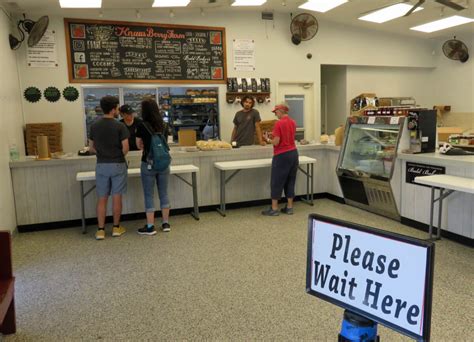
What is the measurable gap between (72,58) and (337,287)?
6.21m

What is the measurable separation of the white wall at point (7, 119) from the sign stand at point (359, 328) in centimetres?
400

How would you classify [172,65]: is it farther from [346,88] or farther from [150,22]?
[346,88]

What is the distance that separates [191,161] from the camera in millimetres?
5637

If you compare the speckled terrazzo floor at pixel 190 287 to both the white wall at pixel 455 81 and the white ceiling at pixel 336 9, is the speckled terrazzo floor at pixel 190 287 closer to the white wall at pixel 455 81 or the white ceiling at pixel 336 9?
the white ceiling at pixel 336 9

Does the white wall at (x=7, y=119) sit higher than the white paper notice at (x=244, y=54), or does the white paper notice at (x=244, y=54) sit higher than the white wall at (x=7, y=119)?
the white paper notice at (x=244, y=54)

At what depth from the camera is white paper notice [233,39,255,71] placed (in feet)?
24.2

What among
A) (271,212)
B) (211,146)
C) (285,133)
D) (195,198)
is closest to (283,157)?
(285,133)

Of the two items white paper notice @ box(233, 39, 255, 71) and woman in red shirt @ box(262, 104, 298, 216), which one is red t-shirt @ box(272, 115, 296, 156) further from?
white paper notice @ box(233, 39, 255, 71)

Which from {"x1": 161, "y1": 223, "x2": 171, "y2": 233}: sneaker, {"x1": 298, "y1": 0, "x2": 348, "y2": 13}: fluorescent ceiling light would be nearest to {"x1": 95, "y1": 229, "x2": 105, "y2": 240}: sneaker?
Result: {"x1": 161, "y1": 223, "x2": 171, "y2": 233}: sneaker

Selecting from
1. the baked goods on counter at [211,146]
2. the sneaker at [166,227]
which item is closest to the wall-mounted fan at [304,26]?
the baked goods on counter at [211,146]

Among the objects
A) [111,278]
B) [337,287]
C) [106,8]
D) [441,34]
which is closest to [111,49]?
[106,8]

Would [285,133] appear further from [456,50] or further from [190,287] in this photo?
[456,50]

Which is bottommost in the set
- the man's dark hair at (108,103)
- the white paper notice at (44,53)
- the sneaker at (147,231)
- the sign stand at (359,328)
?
the sneaker at (147,231)

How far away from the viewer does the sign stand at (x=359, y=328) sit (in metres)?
1.38
